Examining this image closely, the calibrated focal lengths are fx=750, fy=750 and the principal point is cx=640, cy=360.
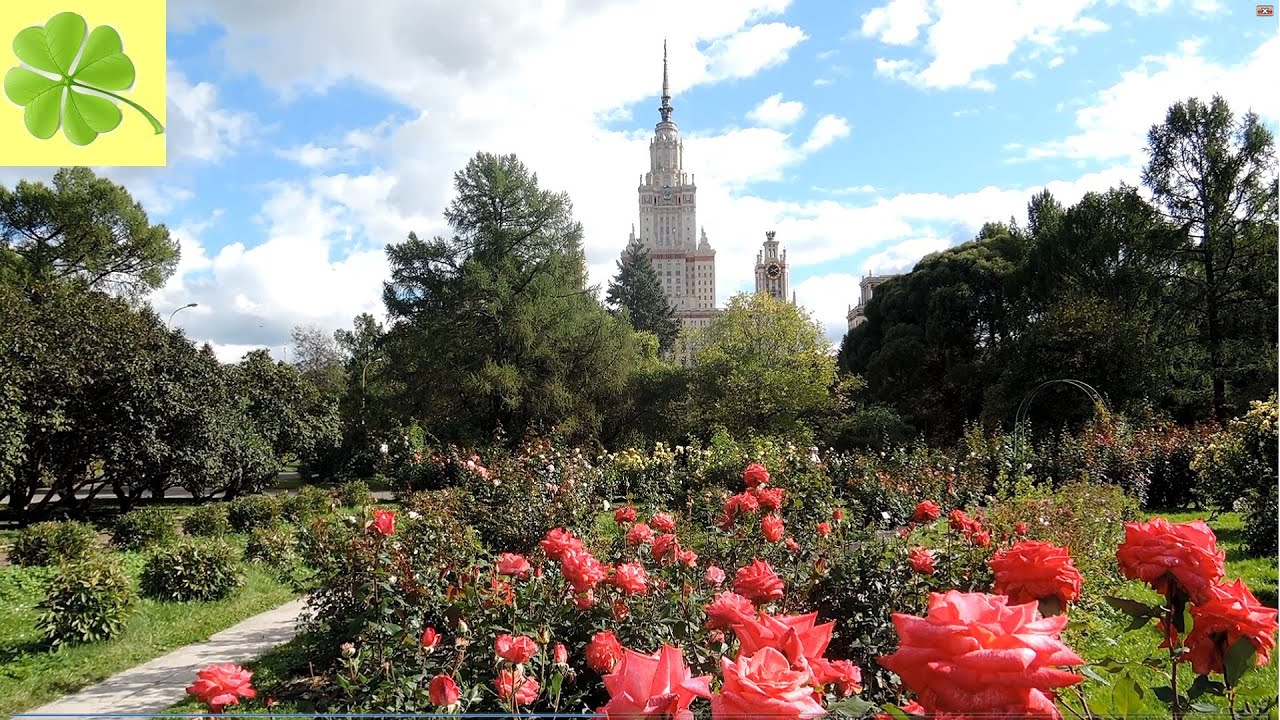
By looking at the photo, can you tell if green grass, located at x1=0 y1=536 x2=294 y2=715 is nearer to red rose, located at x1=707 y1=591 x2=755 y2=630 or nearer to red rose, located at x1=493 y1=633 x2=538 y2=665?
red rose, located at x1=493 y1=633 x2=538 y2=665

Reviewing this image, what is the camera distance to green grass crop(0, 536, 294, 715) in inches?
170

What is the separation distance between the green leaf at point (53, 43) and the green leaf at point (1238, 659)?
238 centimetres

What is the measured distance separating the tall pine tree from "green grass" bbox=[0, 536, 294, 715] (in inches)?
1225

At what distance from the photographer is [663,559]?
3.16 meters

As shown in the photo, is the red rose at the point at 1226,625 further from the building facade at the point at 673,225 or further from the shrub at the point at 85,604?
the building facade at the point at 673,225

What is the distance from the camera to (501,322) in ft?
58.4

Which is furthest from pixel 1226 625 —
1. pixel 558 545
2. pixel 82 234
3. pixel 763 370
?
pixel 82 234

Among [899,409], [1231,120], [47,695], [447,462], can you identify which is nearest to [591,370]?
[447,462]

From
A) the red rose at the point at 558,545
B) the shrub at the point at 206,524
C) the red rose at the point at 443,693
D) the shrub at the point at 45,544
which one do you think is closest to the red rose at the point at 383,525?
the red rose at the point at 558,545

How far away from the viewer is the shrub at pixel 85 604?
196 inches

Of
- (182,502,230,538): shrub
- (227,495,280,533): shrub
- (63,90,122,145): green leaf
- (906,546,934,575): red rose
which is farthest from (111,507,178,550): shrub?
(906,546,934,575): red rose

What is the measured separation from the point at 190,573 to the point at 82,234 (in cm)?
1752

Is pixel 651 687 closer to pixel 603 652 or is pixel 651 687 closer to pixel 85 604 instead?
pixel 603 652

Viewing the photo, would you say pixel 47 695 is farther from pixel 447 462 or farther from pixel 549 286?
pixel 549 286
